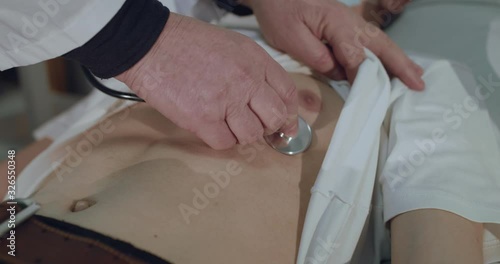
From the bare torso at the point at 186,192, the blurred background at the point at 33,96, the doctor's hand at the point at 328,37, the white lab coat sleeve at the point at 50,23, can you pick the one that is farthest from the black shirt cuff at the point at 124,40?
the blurred background at the point at 33,96

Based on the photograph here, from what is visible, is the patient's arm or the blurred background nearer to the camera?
the patient's arm

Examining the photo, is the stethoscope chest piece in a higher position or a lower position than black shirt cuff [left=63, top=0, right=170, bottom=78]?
lower

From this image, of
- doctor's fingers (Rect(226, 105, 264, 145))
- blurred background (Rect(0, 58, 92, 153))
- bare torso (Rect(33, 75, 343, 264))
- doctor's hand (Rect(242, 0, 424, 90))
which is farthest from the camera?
blurred background (Rect(0, 58, 92, 153))

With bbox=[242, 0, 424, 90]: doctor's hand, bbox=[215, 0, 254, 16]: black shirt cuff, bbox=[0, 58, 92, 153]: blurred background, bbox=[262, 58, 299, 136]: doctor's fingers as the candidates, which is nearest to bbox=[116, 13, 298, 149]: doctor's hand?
bbox=[262, 58, 299, 136]: doctor's fingers

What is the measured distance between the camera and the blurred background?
5.23 feet

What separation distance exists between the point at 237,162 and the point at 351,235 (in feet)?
0.58

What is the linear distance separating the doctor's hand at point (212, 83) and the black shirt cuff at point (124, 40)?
11 mm

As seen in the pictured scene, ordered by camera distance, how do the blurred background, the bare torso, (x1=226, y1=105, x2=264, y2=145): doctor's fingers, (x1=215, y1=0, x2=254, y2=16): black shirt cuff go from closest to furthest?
1. the bare torso
2. (x1=226, y1=105, x2=264, y2=145): doctor's fingers
3. (x1=215, y1=0, x2=254, y2=16): black shirt cuff
4. the blurred background

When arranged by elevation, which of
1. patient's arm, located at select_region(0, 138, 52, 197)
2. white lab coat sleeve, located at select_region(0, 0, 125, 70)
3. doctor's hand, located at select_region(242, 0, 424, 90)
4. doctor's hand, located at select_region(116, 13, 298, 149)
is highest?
white lab coat sleeve, located at select_region(0, 0, 125, 70)

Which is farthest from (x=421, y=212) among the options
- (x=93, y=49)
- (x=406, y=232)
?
(x=93, y=49)

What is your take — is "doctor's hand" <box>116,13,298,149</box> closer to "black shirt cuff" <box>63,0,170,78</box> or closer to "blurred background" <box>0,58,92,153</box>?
"black shirt cuff" <box>63,0,170,78</box>

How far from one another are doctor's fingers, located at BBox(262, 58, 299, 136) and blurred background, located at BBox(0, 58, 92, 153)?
109cm

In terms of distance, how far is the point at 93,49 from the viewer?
60 centimetres

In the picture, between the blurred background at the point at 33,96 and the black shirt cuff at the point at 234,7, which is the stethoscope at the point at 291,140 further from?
the blurred background at the point at 33,96
